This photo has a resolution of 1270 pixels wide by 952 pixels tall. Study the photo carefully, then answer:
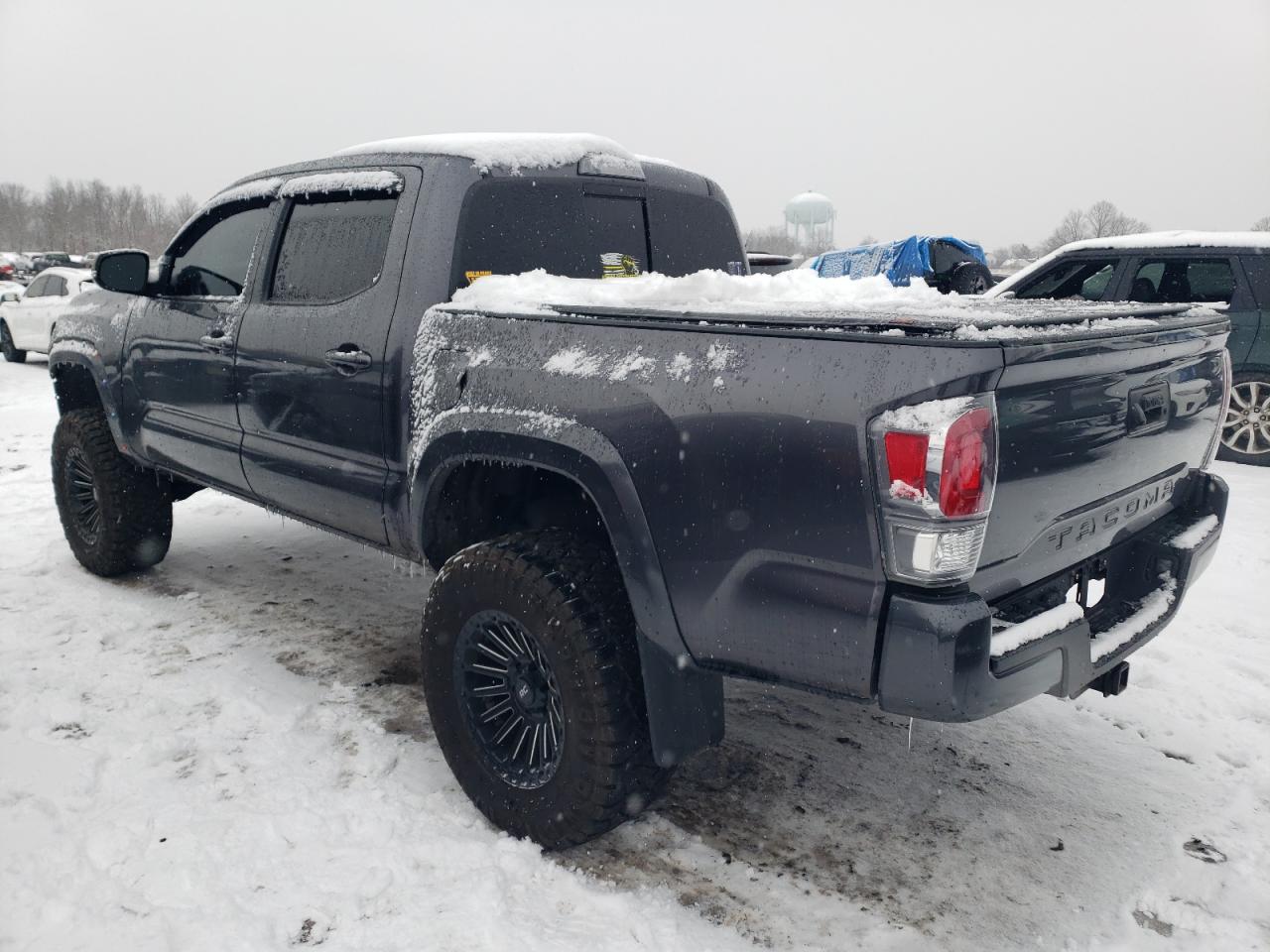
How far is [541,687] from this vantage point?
104 inches

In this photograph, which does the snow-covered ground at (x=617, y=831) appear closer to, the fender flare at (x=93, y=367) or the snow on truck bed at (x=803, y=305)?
the fender flare at (x=93, y=367)

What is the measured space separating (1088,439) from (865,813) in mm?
1363

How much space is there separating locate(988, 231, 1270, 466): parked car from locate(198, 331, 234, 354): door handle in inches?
235

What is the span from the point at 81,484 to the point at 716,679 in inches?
159

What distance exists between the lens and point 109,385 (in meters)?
4.55

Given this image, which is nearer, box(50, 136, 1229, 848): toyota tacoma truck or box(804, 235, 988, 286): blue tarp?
box(50, 136, 1229, 848): toyota tacoma truck

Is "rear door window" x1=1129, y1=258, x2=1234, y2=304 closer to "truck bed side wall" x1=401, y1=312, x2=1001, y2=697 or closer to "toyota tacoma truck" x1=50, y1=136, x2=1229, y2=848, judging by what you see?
"toyota tacoma truck" x1=50, y1=136, x2=1229, y2=848

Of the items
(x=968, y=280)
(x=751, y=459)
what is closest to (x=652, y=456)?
(x=751, y=459)

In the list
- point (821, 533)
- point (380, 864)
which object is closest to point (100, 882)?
point (380, 864)

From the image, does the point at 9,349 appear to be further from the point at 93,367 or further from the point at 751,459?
the point at 751,459

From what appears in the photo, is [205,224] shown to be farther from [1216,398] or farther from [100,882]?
[1216,398]

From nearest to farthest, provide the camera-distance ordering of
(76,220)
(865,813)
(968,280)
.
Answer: (865,813)
(968,280)
(76,220)

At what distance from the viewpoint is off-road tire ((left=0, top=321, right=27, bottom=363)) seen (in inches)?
623

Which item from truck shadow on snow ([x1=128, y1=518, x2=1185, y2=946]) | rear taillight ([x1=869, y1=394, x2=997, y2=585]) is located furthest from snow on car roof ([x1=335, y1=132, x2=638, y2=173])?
rear taillight ([x1=869, y1=394, x2=997, y2=585])
